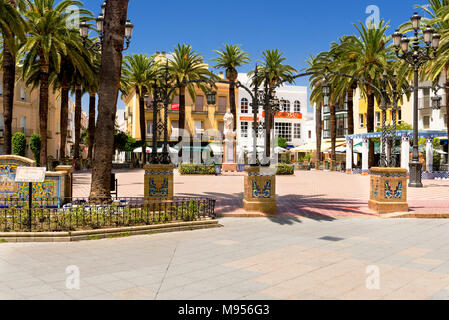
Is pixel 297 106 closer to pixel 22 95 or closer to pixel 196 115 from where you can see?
pixel 196 115

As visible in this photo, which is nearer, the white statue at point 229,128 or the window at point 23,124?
the white statue at point 229,128

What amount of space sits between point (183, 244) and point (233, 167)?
87.7ft

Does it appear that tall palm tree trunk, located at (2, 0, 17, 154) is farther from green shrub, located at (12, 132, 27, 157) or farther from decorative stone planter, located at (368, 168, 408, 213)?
decorative stone planter, located at (368, 168, 408, 213)

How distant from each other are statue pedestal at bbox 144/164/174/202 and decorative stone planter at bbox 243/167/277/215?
2397 mm

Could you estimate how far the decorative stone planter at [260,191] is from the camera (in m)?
11.9

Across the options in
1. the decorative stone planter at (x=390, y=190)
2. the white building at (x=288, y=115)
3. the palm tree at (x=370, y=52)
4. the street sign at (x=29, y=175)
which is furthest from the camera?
the white building at (x=288, y=115)

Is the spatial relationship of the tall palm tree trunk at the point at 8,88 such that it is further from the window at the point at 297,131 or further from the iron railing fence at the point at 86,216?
the window at the point at 297,131

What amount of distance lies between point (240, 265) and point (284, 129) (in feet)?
183

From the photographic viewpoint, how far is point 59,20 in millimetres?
24672

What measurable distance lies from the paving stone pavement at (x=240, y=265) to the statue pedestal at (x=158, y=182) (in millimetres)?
2773

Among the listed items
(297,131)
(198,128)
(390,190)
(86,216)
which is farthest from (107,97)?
(297,131)

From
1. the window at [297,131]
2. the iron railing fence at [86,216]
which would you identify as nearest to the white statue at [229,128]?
the iron railing fence at [86,216]
